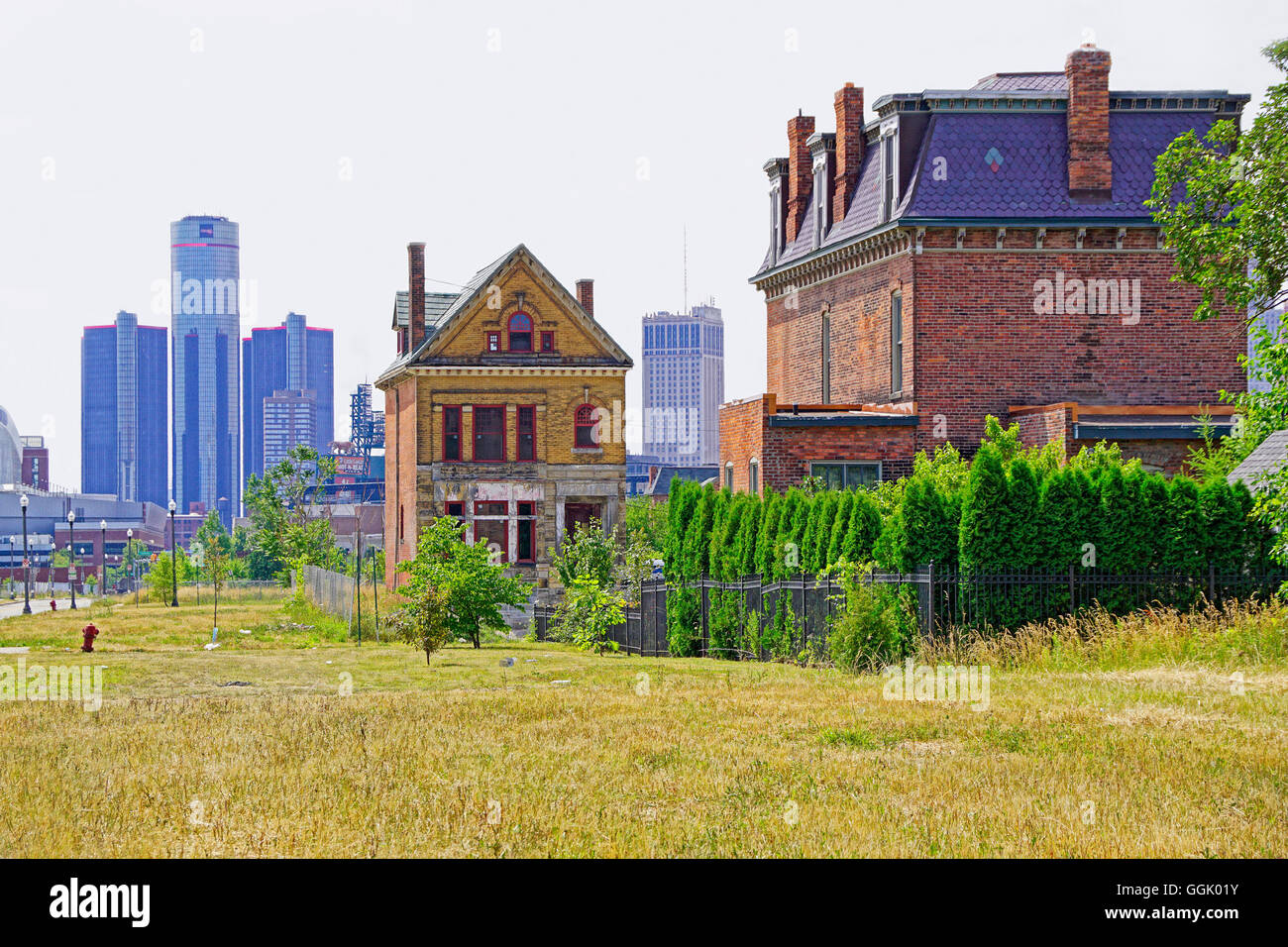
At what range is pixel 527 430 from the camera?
5319 centimetres

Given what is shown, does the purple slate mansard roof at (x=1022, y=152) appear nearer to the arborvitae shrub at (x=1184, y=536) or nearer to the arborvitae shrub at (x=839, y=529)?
the arborvitae shrub at (x=839, y=529)

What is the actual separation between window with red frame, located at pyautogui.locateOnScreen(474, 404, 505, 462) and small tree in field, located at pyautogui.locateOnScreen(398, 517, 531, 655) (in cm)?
1962

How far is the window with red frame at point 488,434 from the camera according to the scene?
173 ft

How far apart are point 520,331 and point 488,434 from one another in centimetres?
393

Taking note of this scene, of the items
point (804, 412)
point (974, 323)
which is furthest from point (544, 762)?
point (974, 323)

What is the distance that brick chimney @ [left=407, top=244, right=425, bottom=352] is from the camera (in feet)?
176

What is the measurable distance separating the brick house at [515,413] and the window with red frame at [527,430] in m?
0.04

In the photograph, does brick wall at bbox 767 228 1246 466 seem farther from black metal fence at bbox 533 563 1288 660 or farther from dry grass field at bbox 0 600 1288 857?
dry grass field at bbox 0 600 1288 857

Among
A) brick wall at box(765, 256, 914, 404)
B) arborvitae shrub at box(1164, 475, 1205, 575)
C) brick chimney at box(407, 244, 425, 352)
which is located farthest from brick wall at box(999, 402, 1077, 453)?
brick chimney at box(407, 244, 425, 352)

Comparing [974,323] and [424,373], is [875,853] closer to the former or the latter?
[974,323]

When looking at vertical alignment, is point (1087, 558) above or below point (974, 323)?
below

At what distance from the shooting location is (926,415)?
3450cm

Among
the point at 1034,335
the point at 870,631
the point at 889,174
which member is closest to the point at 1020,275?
the point at 1034,335

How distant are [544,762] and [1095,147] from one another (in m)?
27.3
